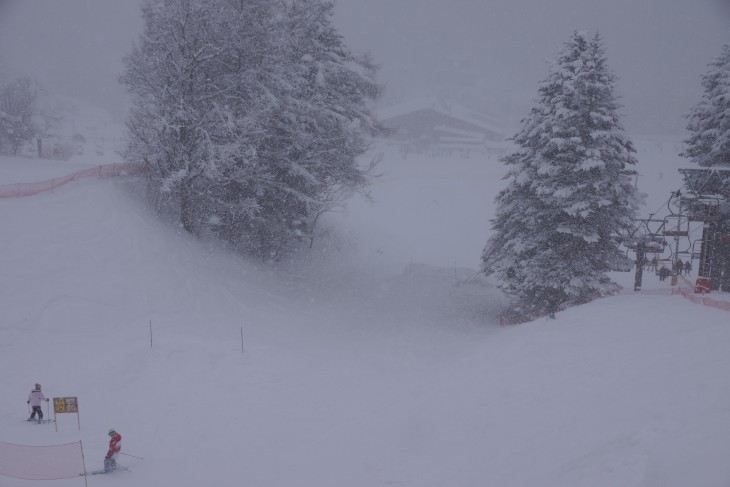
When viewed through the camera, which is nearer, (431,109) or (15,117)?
(15,117)

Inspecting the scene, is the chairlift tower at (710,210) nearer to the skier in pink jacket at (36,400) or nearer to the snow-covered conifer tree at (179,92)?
the snow-covered conifer tree at (179,92)

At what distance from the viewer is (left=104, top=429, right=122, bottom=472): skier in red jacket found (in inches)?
375

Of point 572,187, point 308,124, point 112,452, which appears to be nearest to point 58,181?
point 308,124

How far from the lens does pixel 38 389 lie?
11375 millimetres

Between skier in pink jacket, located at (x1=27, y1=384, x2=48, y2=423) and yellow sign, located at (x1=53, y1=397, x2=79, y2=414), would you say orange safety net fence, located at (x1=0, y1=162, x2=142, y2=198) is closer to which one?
skier in pink jacket, located at (x1=27, y1=384, x2=48, y2=423)

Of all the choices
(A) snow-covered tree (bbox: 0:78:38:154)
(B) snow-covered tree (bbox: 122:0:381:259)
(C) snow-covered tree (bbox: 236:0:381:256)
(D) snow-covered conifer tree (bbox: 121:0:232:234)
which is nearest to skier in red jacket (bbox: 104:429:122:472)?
(D) snow-covered conifer tree (bbox: 121:0:232:234)

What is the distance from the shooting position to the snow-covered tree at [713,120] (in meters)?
21.8

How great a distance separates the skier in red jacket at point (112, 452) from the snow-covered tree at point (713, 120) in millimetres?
24904

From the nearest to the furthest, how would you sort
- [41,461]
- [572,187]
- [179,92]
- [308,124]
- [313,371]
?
[41,461] → [313,371] → [572,187] → [179,92] → [308,124]

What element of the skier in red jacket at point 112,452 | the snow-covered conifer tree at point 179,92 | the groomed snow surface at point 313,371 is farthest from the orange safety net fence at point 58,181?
the skier in red jacket at point 112,452

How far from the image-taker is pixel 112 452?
31.8 feet

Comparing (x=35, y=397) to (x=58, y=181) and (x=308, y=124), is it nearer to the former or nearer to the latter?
(x=58, y=181)

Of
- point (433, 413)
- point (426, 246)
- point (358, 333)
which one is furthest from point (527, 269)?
point (426, 246)

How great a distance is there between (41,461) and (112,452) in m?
1.28
